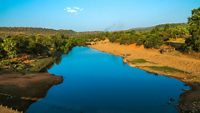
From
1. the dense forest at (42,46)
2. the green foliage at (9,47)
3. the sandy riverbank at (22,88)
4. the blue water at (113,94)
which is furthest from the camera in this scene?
the green foliage at (9,47)

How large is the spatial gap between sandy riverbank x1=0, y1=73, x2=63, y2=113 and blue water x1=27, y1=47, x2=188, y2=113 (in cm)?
153

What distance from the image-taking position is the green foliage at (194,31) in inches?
3130

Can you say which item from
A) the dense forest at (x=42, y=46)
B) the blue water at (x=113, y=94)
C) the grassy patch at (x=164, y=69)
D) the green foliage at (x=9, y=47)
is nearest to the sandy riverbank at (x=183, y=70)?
the grassy patch at (x=164, y=69)

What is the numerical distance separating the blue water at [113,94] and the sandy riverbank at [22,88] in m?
1.53

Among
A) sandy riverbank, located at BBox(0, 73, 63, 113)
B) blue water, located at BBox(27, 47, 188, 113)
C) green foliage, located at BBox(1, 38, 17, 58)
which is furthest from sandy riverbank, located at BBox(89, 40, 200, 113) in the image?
green foliage, located at BBox(1, 38, 17, 58)

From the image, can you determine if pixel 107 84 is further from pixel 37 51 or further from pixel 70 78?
pixel 37 51

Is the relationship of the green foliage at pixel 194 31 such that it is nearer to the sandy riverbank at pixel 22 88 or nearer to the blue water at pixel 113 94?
the blue water at pixel 113 94

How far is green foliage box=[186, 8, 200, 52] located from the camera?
79500 millimetres

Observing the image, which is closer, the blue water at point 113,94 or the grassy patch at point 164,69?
the blue water at point 113,94

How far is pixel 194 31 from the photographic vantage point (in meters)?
81.9

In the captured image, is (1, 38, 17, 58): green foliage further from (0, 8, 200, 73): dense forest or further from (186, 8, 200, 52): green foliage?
(186, 8, 200, 52): green foliage

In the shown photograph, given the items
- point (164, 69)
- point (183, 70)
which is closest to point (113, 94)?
point (183, 70)

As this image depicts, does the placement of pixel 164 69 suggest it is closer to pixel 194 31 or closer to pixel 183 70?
pixel 183 70

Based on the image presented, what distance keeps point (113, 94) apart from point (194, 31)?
147 feet
